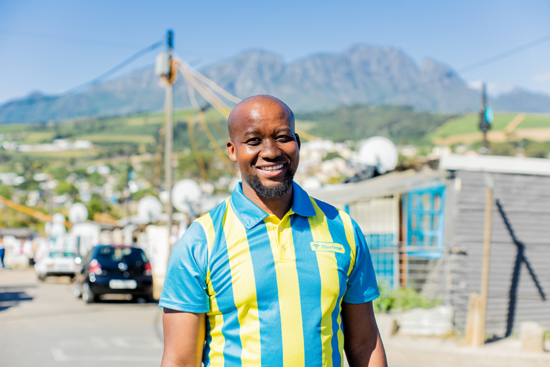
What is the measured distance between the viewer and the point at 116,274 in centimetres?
1434

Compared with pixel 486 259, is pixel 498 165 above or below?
above

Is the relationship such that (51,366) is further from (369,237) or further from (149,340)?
(369,237)

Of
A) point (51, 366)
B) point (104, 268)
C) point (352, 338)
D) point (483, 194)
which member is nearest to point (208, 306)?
point (352, 338)

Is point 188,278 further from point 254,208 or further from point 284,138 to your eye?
point 284,138

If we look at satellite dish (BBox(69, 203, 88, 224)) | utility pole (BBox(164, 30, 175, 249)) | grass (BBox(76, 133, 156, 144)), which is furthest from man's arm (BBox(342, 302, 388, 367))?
grass (BBox(76, 133, 156, 144))

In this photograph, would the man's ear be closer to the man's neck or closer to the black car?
the man's neck

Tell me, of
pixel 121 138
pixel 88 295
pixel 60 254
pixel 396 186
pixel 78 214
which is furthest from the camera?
pixel 121 138

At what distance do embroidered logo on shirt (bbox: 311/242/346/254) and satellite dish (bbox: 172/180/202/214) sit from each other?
16.2 metres

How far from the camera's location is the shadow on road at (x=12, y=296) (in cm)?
1448

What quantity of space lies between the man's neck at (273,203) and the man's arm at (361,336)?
398 mm

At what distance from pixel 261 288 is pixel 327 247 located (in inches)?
11.0

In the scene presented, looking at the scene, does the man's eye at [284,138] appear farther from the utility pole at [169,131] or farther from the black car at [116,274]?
the utility pole at [169,131]

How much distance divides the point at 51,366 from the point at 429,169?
6962 millimetres

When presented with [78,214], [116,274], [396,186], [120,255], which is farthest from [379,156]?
[78,214]
